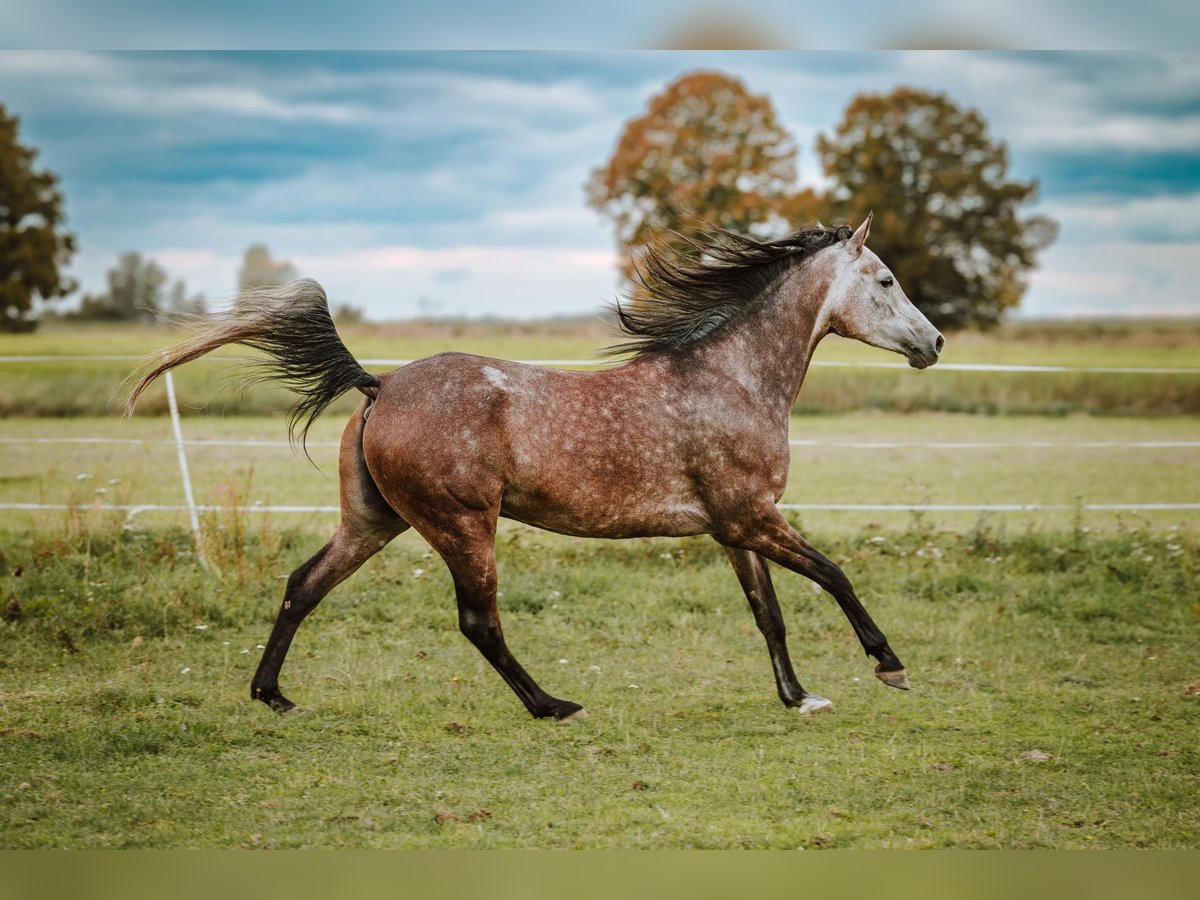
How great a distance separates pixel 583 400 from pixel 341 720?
5.43 ft

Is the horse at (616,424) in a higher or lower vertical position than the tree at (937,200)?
lower

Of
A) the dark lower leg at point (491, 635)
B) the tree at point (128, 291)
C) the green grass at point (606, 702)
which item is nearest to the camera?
the green grass at point (606, 702)

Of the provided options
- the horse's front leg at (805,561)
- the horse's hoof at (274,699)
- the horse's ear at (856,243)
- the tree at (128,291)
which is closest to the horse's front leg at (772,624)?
the horse's front leg at (805,561)

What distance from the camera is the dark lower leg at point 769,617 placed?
4.80m

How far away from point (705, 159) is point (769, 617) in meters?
28.8

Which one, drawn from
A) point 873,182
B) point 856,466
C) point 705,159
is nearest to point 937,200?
point 873,182

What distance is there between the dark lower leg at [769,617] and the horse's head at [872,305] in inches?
42.8

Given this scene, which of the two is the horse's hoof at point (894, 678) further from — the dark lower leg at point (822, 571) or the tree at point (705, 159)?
the tree at point (705, 159)

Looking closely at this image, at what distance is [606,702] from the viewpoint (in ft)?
15.9

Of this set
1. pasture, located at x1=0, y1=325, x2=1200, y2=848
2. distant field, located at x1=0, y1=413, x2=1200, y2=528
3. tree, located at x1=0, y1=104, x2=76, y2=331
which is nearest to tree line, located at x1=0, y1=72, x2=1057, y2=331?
tree, located at x1=0, y1=104, x2=76, y2=331

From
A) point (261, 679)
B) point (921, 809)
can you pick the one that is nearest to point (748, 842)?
point (921, 809)

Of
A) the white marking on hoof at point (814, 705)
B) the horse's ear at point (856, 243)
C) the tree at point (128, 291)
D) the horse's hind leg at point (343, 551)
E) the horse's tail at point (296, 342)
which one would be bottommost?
the white marking on hoof at point (814, 705)

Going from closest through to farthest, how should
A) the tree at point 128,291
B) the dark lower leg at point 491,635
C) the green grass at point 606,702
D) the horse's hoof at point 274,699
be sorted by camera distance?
the green grass at point 606,702 → the dark lower leg at point 491,635 → the horse's hoof at point 274,699 → the tree at point 128,291

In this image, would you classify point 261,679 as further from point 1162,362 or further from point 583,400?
point 1162,362
